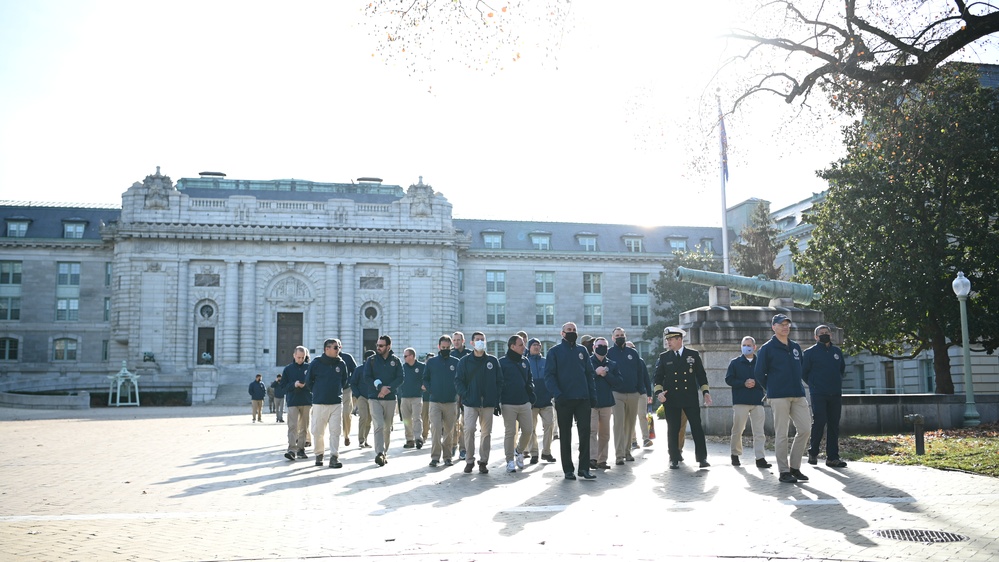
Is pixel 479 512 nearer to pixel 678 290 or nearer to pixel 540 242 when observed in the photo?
pixel 678 290

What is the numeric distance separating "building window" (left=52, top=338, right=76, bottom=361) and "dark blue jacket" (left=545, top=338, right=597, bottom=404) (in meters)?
67.3

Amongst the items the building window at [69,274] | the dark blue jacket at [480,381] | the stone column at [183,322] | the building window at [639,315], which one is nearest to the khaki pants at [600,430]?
the dark blue jacket at [480,381]

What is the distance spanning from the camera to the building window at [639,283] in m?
78.7

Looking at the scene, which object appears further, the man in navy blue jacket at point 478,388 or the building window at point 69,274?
the building window at point 69,274

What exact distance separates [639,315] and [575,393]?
66363 millimetres

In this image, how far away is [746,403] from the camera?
14.3 m

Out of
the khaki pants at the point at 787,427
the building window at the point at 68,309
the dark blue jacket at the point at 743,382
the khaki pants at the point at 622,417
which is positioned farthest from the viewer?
the building window at the point at 68,309

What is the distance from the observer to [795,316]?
19.8 metres

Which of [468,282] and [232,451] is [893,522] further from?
[468,282]

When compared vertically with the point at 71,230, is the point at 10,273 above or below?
below

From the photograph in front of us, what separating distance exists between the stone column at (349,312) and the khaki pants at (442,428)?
175 ft

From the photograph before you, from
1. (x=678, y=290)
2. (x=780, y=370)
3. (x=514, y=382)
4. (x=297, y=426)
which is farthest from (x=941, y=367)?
(x=678, y=290)

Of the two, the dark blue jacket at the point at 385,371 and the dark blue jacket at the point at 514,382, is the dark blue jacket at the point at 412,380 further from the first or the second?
the dark blue jacket at the point at 514,382

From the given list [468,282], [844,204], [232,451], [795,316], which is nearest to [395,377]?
[232,451]
